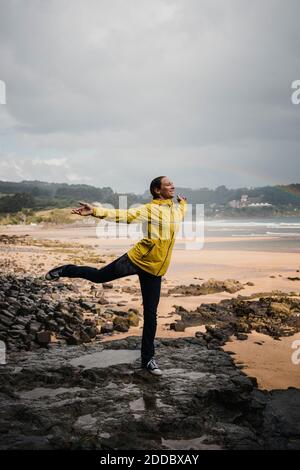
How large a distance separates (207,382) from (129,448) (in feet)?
5.65

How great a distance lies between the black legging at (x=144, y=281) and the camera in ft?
16.0

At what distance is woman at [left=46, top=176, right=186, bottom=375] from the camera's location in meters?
4.72

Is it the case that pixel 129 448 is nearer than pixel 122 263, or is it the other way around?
pixel 129 448

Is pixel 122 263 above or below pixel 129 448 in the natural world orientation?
above

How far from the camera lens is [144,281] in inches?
193

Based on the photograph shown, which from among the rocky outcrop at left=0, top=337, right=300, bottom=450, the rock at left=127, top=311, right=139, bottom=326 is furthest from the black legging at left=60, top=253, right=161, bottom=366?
the rock at left=127, top=311, right=139, bottom=326

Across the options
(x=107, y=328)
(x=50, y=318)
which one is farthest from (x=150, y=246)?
(x=50, y=318)

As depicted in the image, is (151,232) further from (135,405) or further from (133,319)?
(133,319)

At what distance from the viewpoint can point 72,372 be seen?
508cm

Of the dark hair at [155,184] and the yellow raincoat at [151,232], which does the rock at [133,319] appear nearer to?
the yellow raincoat at [151,232]

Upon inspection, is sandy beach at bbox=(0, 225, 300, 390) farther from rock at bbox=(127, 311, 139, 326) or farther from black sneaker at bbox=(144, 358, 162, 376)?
black sneaker at bbox=(144, 358, 162, 376)

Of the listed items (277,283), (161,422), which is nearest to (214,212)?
(277,283)

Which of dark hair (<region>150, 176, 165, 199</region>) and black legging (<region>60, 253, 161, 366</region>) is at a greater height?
dark hair (<region>150, 176, 165, 199</region>)
